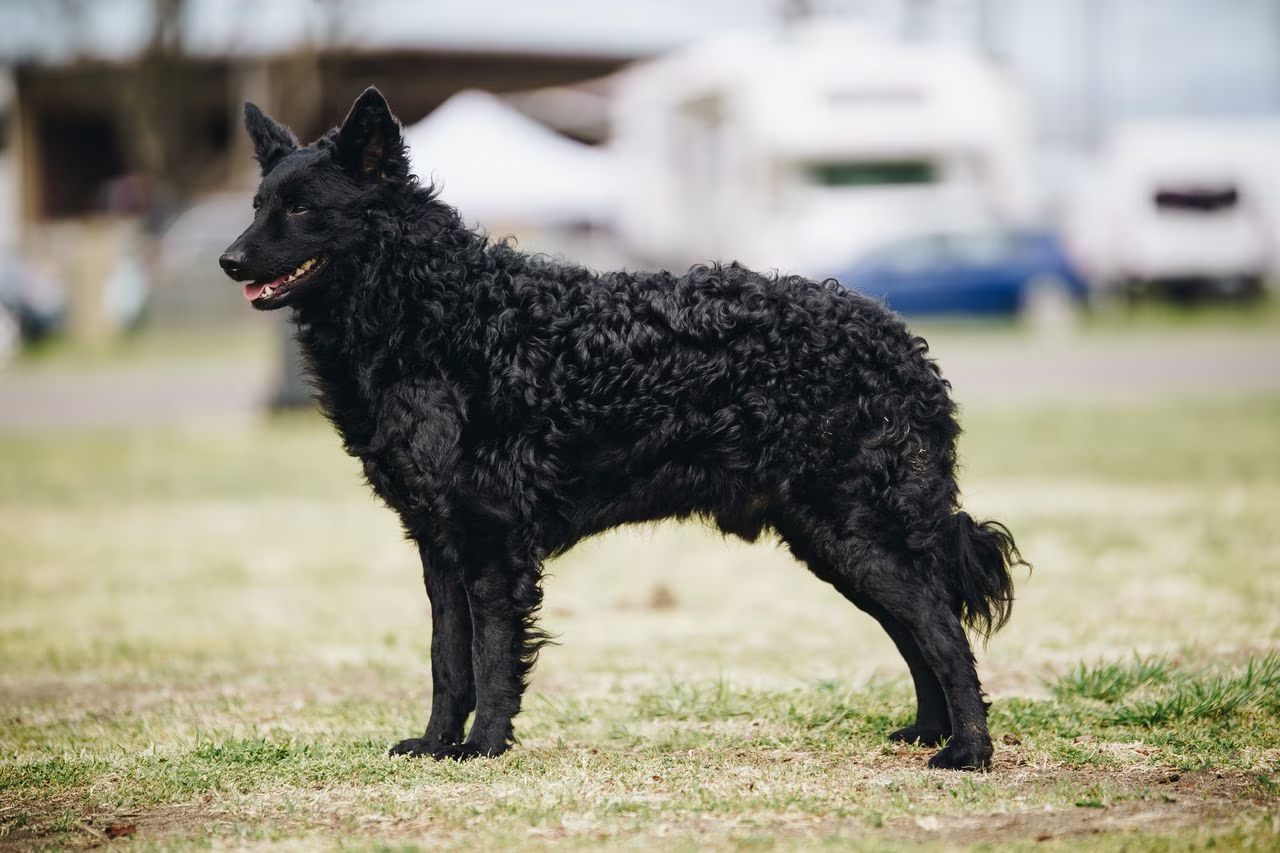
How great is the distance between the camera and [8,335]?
27906 mm

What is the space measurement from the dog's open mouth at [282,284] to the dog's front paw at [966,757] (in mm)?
2797

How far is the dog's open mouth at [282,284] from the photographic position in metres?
5.19

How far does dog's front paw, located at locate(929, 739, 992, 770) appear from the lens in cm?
498

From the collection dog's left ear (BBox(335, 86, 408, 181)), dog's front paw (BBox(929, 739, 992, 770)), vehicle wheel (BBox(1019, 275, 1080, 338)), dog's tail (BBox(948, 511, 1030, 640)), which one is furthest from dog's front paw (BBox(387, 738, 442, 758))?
vehicle wheel (BBox(1019, 275, 1080, 338))

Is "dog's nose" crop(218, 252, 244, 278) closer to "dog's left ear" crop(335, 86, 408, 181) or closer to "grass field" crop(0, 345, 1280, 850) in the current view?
"dog's left ear" crop(335, 86, 408, 181)

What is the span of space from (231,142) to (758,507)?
41893 millimetres

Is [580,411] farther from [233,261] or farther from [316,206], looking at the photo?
[233,261]

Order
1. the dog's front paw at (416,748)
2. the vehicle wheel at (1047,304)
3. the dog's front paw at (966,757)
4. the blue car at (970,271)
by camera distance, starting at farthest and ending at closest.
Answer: the vehicle wheel at (1047,304) < the blue car at (970,271) < the dog's front paw at (416,748) < the dog's front paw at (966,757)

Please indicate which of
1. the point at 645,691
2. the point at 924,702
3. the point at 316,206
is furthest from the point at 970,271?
the point at 316,206

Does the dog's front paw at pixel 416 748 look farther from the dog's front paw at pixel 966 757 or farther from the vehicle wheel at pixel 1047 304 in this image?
the vehicle wheel at pixel 1047 304

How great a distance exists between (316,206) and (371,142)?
12.1 inches

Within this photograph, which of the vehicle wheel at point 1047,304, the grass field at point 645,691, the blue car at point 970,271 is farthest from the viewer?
the vehicle wheel at point 1047,304

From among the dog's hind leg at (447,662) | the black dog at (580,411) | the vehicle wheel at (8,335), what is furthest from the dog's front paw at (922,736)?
the vehicle wheel at (8,335)

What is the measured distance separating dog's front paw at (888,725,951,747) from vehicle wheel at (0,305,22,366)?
25464 mm
